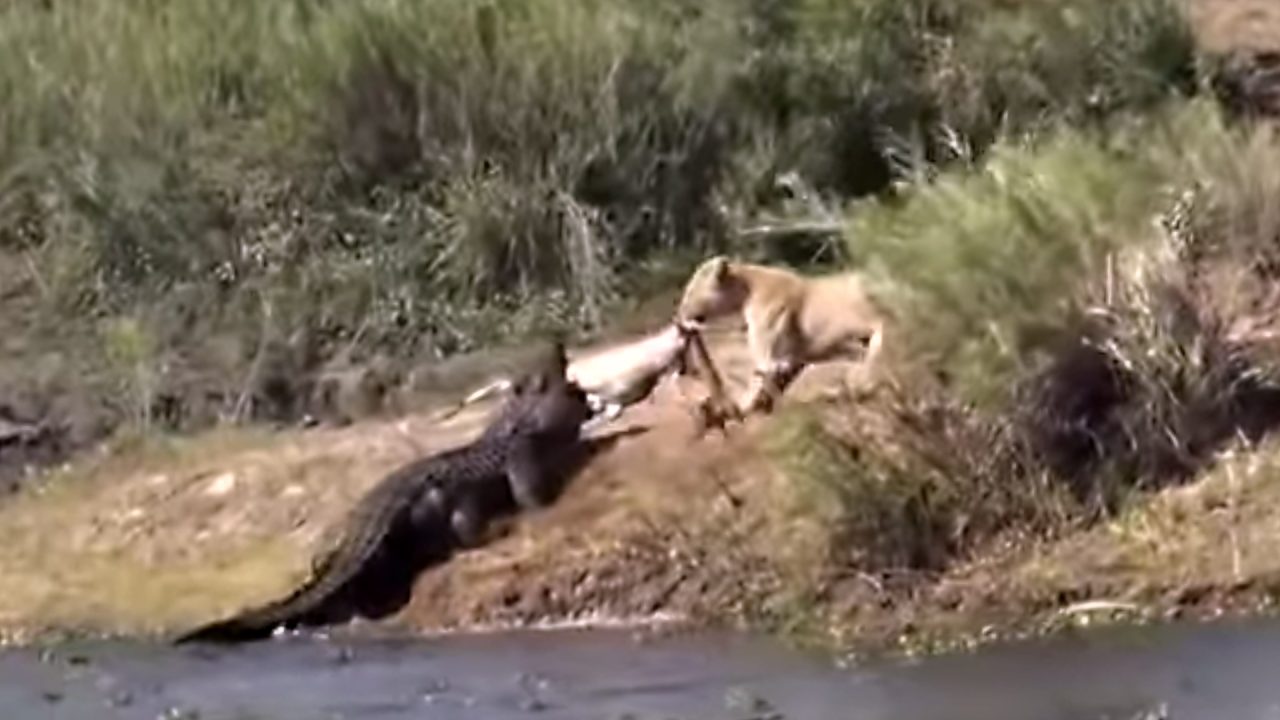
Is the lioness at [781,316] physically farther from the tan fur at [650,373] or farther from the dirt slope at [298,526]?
the dirt slope at [298,526]

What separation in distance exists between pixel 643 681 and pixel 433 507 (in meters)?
3.77

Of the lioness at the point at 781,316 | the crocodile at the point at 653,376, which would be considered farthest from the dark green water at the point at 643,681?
the lioness at the point at 781,316

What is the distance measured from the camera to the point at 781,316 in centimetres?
2153

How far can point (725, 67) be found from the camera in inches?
982

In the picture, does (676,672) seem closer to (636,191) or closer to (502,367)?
(502,367)

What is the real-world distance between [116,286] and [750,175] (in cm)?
433

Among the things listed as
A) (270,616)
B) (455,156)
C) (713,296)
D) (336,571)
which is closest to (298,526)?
(336,571)

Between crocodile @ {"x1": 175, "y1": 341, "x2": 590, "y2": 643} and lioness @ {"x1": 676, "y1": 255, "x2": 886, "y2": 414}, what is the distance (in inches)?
38.1

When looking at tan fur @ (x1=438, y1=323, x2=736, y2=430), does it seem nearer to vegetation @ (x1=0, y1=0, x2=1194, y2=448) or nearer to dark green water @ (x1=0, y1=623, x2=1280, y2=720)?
vegetation @ (x1=0, y1=0, x2=1194, y2=448)

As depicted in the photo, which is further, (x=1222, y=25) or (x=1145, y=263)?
(x=1222, y=25)

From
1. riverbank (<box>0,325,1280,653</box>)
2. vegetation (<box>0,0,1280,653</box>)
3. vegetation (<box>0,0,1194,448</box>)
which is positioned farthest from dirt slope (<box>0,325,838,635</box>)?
vegetation (<box>0,0,1194,448</box>)

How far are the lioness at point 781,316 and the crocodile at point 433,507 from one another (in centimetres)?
97

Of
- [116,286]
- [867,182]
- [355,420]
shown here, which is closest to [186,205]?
[116,286]

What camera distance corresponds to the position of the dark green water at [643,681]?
15.6 m
